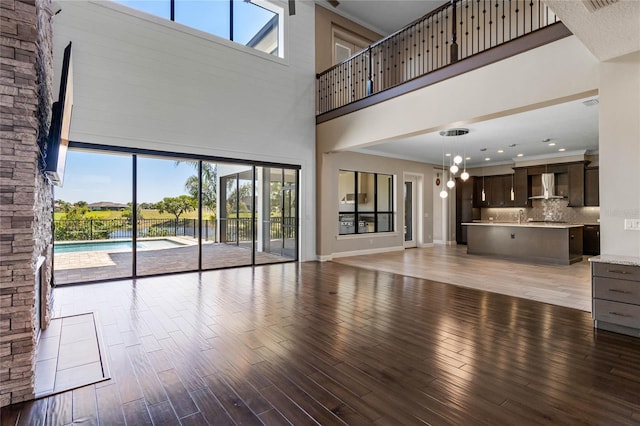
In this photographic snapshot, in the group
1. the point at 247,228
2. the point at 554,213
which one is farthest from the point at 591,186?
the point at 247,228

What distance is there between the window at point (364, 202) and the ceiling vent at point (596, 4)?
6.46 meters

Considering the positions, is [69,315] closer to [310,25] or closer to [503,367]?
[503,367]

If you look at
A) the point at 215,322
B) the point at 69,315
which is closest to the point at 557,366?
the point at 215,322

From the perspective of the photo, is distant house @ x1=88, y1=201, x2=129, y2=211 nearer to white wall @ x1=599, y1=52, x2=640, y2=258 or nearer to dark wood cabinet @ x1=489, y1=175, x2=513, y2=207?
white wall @ x1=599, y1=52, x2=640, y2=258

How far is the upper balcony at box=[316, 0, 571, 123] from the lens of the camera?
439 centimetres

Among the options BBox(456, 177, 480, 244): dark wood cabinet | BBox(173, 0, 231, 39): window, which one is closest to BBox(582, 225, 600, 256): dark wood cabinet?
BBox(456, 177, 480, 244): dark wood cabinet

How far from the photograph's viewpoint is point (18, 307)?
2152 mm

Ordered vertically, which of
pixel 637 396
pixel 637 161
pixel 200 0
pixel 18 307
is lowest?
pixel 637 396

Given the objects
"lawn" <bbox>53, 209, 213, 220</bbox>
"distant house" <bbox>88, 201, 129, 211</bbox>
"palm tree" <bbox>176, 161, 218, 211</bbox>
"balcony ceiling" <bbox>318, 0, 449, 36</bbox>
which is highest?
"balcony ceiling" <bbox>318, 0, 449, 36</bbox>

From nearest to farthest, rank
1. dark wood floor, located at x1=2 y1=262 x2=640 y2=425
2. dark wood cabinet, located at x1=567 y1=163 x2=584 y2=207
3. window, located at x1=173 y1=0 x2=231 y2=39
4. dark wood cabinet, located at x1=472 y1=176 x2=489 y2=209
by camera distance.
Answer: dark wood floor, located at x1=2 y1=262 x2=640 y2=425 < window, located at x1=173 y1=0 x2=231 y2=39 < dark wood cabinet, located at x1=567 y1=163 x2=584 y2=207 < dark wood cabinet, located at x1=472 y1=176 x2=489 y2=209

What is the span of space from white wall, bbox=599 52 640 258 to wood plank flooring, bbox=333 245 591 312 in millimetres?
1161

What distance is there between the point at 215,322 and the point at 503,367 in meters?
2.91

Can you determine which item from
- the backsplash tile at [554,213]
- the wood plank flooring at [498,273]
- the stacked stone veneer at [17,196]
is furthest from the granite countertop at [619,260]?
the backsplash tile at [554,213]

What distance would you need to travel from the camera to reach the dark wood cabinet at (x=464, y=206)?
11844mm
